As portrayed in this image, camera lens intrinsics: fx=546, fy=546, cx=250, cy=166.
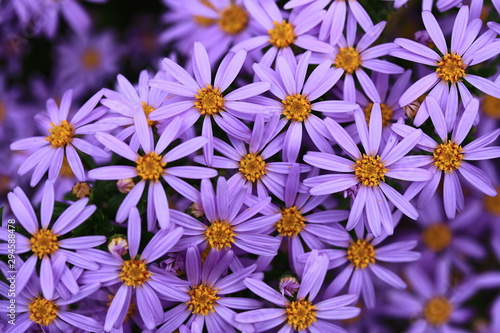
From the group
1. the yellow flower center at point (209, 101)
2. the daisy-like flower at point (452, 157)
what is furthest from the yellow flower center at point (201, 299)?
the daisy-like flower at point (452, 157)

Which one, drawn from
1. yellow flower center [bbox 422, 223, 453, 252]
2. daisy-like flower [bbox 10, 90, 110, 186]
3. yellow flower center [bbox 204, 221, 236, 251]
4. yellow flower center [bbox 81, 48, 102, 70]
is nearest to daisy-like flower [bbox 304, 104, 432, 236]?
yellow flower center [bbox 204, 221, 236, 251]

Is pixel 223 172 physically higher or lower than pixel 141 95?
lower

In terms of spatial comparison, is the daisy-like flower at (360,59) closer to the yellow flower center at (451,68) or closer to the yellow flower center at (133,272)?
the yellow flower center at (451,68)

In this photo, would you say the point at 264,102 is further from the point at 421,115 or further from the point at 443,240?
the point at 443,240

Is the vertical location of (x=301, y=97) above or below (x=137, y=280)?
above

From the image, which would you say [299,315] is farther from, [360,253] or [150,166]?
[150,166]

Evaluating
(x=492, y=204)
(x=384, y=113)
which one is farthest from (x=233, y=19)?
(x=492, y=204)

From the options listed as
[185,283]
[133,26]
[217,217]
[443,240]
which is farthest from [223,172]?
[133,26]
